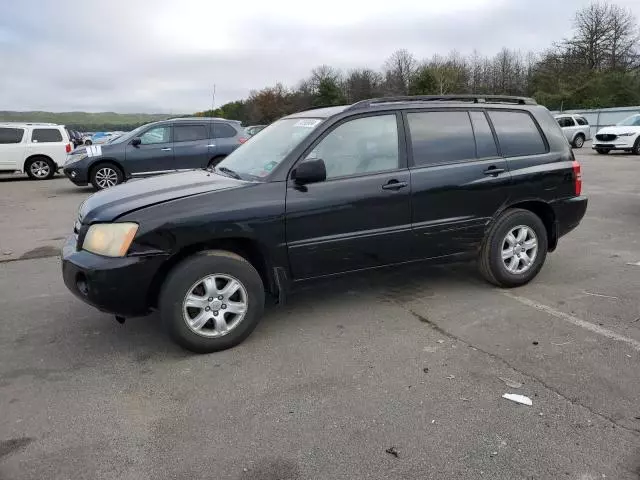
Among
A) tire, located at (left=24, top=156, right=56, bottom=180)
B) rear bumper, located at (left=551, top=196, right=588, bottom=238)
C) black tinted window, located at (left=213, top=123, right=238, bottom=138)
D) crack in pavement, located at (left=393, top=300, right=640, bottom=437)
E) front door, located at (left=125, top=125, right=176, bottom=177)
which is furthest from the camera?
tire, located at (left=24, top=156, right=56, bottom=180)

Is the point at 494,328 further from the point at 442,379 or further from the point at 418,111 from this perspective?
the point at 418,111

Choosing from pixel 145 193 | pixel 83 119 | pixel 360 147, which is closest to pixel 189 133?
pixel 145 193

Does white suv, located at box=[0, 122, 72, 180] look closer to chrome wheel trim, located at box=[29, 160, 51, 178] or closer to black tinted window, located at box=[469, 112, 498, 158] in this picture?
chrome wheel trim, located at box=[29, 160, 51, 178]

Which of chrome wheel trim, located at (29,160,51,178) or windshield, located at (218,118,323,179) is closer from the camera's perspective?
windshield, located at (218,118,323,179)

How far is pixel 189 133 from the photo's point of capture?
13.2m

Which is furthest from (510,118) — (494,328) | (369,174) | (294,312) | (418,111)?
(294,312)

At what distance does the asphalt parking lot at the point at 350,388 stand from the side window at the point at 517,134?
133 cm

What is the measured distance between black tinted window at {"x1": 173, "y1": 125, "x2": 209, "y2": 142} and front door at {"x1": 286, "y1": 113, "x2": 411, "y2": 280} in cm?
957

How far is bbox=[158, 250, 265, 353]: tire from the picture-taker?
12.1 ft

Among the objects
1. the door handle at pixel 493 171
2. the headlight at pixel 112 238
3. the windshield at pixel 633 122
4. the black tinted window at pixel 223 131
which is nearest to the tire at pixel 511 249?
→ the door handle at pixel 493 171

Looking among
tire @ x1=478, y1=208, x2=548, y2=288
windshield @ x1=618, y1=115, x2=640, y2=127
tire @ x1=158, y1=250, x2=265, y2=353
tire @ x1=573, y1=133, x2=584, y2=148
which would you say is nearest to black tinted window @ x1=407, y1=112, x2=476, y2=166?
tire @ x1=478, y1=208, x2=548, y2=288

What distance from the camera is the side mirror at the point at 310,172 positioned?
3947 millimetres

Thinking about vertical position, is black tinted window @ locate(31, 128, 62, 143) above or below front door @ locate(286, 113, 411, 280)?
above

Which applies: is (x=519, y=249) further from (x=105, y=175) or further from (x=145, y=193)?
(x=105, y=175)
